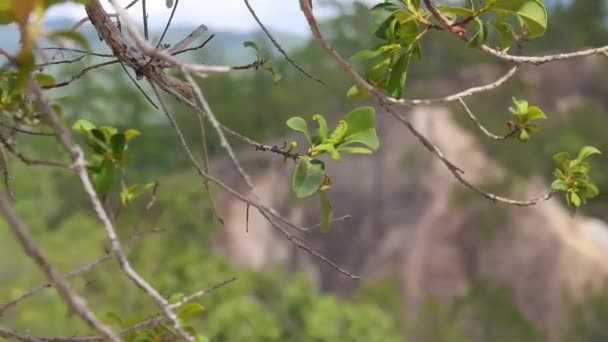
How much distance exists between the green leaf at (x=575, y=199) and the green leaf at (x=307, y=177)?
207 mm

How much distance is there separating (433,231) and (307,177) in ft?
21.2

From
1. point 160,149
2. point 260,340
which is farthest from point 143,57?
point 160,149

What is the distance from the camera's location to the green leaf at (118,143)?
54 centimetres

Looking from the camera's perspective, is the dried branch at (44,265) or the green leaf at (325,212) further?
the green leaf at (325,212)

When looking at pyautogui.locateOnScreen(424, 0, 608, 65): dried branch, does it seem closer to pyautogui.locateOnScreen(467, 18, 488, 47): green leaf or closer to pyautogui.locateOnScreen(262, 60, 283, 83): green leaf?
pyautogui.locateOnScreen(467, 18, 488, 47): green leaf

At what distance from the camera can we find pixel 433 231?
6.81m

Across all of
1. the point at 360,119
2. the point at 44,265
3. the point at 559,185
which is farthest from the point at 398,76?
the point at 44,265

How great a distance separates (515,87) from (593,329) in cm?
242

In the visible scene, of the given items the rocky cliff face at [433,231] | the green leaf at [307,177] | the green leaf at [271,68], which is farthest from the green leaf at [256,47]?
the rocky cliff face at [433,231]

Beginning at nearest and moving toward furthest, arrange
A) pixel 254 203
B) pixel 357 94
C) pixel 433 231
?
pixel 254 203 < pixel 357 94 < pixel 433 231

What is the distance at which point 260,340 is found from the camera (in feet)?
15.0

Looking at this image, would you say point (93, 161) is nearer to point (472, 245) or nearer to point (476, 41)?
point (476, 41)

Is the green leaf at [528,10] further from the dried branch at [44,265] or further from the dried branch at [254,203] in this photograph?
the dried branch at [44,265]

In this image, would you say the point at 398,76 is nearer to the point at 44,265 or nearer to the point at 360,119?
the point at 360,119
